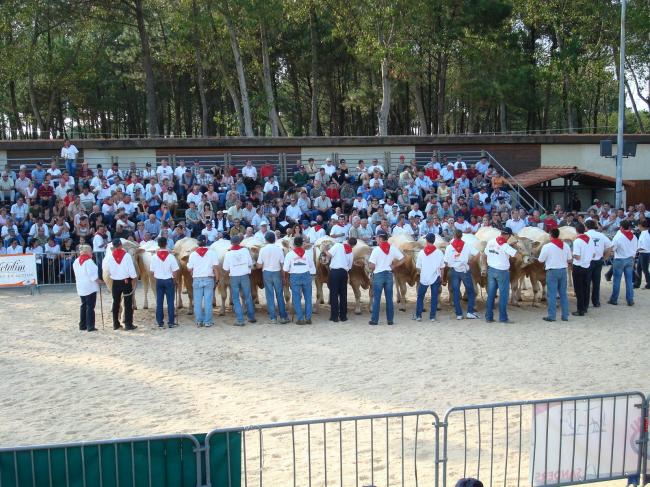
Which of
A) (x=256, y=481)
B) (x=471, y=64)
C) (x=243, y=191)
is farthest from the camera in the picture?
(x=471, y=64)

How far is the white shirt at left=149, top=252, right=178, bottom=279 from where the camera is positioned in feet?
42.7

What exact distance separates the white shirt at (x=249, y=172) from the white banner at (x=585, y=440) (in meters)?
17.6

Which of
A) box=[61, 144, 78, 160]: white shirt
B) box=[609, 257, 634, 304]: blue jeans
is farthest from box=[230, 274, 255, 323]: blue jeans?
box=[61, 144, 78, 160]: white shirt

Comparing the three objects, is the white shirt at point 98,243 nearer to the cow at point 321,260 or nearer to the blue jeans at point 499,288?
the cow at point 321,260

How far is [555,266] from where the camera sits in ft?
43.2

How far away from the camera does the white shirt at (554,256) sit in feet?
43.0

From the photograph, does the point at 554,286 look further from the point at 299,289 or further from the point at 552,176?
the point at 552,176

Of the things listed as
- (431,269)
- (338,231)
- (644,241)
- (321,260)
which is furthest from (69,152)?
(644,241)

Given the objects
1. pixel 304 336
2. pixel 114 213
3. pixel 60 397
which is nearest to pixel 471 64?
pixel 114 213

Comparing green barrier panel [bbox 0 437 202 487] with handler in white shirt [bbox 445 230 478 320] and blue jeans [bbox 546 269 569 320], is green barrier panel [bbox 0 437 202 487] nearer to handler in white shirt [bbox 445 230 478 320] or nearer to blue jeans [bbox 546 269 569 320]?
handler in white shirt [bbox 445 230 478 320]

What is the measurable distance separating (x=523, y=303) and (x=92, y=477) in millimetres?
11322

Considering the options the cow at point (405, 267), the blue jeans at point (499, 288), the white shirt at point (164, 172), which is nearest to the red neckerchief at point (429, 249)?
the cow at point (405, 267)

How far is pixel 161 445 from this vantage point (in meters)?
5.53

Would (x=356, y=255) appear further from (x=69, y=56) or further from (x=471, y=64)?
(x=69, y=56)
